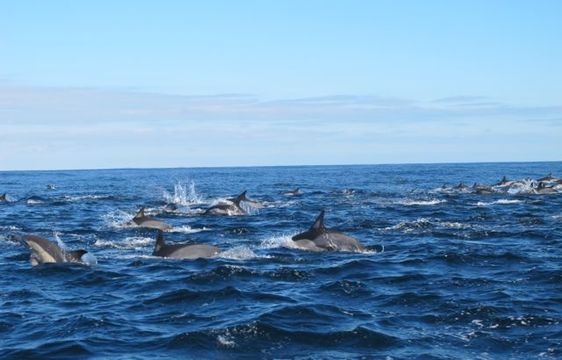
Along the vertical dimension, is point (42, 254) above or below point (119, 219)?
above

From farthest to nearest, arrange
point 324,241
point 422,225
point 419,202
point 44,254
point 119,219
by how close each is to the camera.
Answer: point 419,202 → point 119,219 → point 422,225 → point 324,241 → point 44,254

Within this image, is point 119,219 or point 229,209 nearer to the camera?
point 119,219

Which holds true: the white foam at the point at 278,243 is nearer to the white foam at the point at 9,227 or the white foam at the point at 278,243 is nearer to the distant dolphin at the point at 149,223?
the distant dolphin at the point at 149,223

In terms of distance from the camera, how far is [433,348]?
1120 centimetres

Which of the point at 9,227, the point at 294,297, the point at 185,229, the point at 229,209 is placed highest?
the point at 229,209

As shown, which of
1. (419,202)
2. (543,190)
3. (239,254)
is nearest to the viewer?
(239,254)

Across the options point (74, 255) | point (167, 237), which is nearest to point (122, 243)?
point (167, 237)

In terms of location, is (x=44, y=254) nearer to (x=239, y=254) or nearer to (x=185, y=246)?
(x=185, y=246)

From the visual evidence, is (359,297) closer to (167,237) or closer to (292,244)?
(292,244)

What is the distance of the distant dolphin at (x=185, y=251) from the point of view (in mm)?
20281

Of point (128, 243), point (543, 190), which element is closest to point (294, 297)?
point (128, 243)

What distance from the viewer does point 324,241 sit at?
2180 cm

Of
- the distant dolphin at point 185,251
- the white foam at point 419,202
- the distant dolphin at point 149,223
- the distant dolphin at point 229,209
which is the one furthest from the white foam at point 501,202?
the distant dolphin at point 185,251

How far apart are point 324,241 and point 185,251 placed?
4.09m
